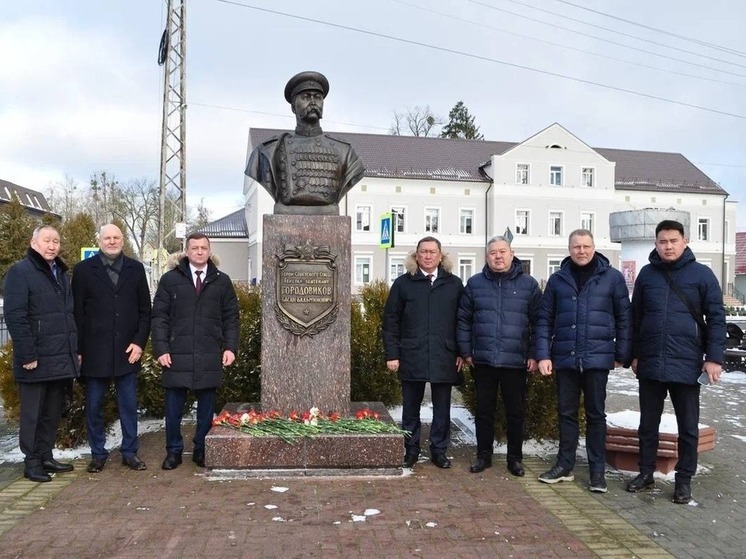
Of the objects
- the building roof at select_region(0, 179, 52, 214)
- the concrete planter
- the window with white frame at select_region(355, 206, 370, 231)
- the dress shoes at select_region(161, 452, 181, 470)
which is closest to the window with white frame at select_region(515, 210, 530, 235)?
the window with white frame at select_region(355, 206, 370, 231)

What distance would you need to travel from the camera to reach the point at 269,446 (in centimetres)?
528

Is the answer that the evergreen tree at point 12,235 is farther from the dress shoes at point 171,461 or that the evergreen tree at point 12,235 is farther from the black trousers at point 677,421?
the black trousers at point 677,421

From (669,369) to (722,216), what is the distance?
44386mm

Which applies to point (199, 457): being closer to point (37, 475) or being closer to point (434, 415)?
point (37, 475)

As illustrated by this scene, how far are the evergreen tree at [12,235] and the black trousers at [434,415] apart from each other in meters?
18.0

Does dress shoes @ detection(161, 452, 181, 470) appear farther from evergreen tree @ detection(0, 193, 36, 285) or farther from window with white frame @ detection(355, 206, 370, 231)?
window with white frame @ detection(355, 206, 370, 231)

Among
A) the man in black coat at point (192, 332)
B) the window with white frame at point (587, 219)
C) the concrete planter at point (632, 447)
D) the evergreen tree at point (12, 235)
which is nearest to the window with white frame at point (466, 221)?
the window with white frame at point (587, 219)

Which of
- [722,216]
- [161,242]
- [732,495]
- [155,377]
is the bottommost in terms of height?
[732,495]

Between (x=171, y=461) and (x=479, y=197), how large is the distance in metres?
37.1

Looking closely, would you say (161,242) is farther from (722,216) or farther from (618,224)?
(722,216)

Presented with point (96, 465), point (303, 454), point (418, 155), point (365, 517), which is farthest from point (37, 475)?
point (418, 155)

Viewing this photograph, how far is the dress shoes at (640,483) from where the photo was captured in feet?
16.7

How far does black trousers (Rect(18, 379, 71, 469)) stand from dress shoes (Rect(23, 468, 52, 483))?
32mm

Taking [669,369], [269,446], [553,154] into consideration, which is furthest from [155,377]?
[553,154]
